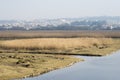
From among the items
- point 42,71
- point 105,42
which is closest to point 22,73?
point 42,71

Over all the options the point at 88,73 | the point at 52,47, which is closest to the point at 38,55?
the point at 52,47

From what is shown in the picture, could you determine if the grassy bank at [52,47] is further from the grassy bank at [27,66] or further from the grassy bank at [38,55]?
the grassy bank at [27,66]

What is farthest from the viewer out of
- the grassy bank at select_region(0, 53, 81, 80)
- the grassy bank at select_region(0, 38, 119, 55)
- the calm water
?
the grassy bank at select_region(0, 38, 119, 55)

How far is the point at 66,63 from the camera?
1430 inches

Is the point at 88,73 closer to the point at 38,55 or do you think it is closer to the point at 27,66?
the point at 27,66

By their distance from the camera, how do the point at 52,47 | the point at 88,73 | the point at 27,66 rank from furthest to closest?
the point at 52,47
the point at 27,66
the point at 88,73

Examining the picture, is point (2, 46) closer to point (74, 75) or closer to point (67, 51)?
point (67, 51)

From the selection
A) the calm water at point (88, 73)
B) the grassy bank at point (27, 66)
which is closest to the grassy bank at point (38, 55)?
the grassy bank at point (27, 66)

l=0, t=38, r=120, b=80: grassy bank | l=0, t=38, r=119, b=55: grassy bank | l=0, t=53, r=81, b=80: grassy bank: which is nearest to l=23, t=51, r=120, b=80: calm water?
l=0, t=53, r=81, b=80: grassy bank

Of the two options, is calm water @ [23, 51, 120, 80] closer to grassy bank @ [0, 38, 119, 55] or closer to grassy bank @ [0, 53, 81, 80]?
grassy bank @ [0, 53, 81, 80]

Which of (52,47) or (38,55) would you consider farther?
(52,47)

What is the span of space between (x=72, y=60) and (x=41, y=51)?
9922 mm

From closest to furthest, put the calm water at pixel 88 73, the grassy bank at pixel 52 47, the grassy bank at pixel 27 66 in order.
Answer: the calm water at pixel 88 73 < the grassy bank at pixel 27 66 < the grassy bank at pixel 52 47

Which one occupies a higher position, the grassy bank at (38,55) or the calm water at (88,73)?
the grassy bank at (38,55)
